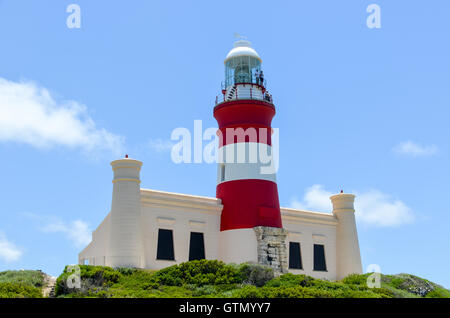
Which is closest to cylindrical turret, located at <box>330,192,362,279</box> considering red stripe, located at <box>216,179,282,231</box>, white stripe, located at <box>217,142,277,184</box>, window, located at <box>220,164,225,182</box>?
red stripe, located at <box>216,179,282,231</box>

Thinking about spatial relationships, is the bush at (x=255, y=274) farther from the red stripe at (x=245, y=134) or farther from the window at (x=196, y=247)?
the red stripe at (x=245, y=134)

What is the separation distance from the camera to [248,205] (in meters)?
28.6

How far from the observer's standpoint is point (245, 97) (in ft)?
98.4

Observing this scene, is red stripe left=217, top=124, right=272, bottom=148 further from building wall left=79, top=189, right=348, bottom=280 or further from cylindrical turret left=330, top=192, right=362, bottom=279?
cylindrical turret left=330, top=192, right=362, bottom=279

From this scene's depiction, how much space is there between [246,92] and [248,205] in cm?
649

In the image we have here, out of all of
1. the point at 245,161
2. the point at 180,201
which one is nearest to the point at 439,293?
the point at 245,161

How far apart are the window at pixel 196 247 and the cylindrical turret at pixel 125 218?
9.84 feet

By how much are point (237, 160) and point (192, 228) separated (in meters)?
4.47

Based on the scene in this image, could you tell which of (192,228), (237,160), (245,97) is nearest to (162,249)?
(192,228)

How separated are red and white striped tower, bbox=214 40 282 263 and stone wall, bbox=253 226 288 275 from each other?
271 millimetres

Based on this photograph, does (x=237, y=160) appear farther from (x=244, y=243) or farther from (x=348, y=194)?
(x=348, y=194)

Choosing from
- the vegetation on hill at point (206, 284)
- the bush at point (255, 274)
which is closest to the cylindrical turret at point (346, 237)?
the vegetation on hill at point (206, 284)
